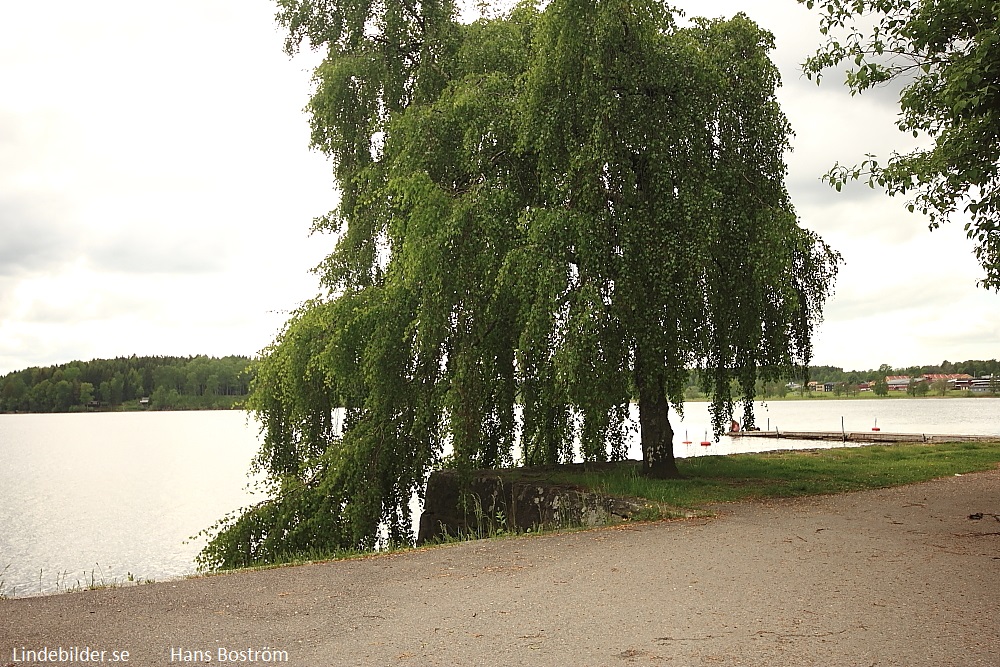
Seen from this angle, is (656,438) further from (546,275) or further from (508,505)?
(546,275)

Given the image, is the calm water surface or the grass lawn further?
the calm water surface

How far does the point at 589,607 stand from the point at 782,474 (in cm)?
990

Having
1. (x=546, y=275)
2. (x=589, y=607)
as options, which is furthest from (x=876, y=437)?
(x=589, y=607)

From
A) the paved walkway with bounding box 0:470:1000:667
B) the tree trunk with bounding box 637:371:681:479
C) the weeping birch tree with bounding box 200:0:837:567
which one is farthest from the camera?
the tree trunk with bounding box 637:371:681:479

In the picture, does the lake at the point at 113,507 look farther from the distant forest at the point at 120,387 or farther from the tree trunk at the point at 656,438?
the distant forest at the point at 120,387

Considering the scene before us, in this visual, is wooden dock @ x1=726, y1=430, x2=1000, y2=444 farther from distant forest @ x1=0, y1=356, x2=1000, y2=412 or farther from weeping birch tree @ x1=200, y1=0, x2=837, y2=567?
distant forest @ x1=0, y1=356, x2=1000, y2=412

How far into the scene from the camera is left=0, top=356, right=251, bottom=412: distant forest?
4456 inches

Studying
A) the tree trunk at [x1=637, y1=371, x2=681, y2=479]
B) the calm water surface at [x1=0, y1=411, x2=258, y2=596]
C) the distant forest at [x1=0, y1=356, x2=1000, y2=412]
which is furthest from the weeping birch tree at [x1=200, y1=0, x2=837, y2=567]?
the distant forest at [x1=0, y1=356, x2=1000, y2=412]

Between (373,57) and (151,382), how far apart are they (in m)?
115

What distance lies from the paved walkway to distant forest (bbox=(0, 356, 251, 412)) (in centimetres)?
10623

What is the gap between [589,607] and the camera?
5988 millimetres

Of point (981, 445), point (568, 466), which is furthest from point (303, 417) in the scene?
point (981, 445)

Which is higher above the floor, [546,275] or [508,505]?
[546,275]

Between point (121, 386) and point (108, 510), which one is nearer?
point (108, 510)
